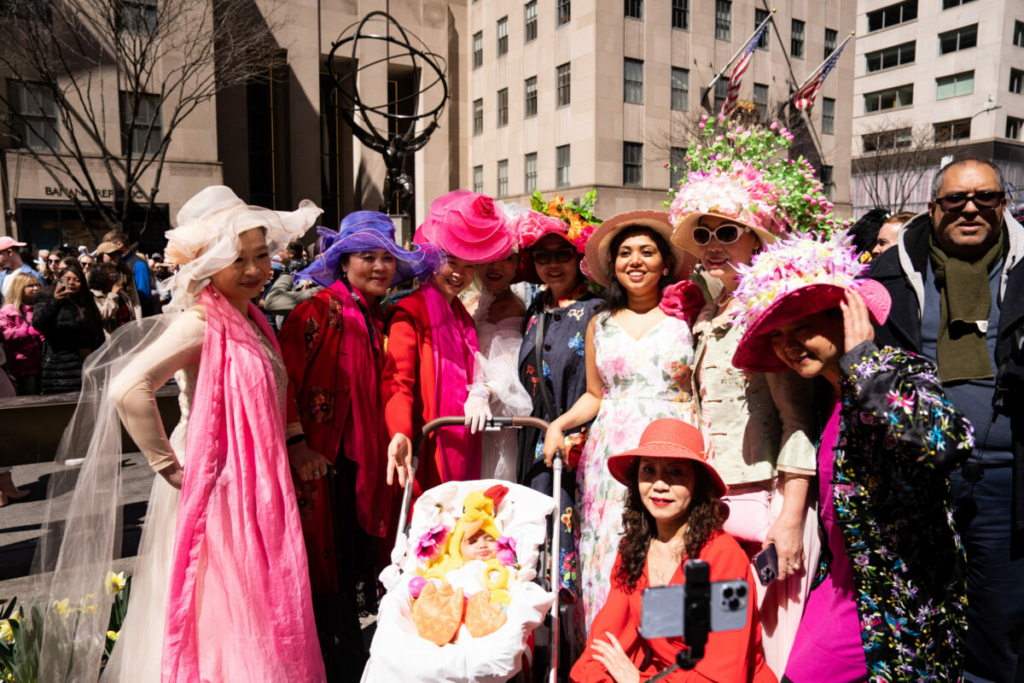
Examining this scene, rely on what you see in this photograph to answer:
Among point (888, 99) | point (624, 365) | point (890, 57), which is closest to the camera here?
point (624, 365)

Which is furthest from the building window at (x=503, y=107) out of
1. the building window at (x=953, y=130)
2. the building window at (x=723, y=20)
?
the building window at (x=953, y=130)

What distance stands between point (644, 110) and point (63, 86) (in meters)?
19.5

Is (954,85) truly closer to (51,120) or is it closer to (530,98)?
(530,98)

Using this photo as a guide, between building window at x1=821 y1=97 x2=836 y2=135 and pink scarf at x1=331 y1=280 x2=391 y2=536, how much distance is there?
33929 mm

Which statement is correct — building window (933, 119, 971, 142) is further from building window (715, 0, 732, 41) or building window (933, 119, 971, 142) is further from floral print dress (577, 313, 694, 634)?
floral print dress (577, 313, 694, 634)

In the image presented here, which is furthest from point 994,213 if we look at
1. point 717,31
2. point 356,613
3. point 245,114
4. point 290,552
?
point 717,31

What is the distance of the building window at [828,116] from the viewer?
31.6 m

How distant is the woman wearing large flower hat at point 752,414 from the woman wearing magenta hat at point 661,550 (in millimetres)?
136

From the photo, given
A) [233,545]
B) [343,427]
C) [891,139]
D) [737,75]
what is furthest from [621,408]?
[891,139]

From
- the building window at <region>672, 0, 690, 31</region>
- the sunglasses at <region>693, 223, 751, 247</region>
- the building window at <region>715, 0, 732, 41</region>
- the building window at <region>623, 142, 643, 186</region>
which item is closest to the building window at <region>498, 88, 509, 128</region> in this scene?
the building window at <region>623, 142, 643, 186</region>

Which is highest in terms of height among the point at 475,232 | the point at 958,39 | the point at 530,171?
the point at 958,39

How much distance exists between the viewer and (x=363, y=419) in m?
3.26

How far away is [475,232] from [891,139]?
120 ft

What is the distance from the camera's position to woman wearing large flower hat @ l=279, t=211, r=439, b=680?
311 cm
